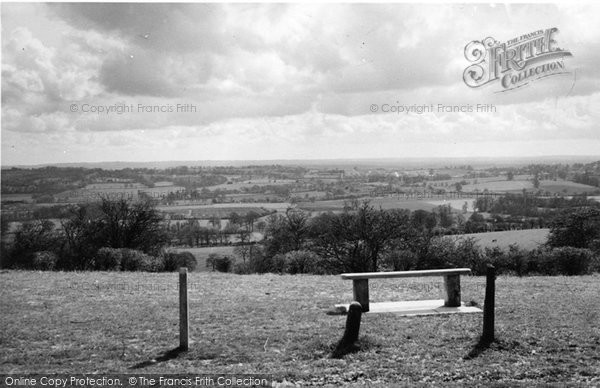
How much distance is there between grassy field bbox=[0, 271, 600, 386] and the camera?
7387 millimetres

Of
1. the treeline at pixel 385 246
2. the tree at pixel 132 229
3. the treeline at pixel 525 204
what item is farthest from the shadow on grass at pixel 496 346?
the treeline at pixel 525 204

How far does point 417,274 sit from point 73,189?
45058mm

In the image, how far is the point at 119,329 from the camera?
380 inches

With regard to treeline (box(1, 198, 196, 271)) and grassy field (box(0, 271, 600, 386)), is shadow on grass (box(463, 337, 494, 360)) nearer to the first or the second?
grassy field (box(0, 271, 600, 386))

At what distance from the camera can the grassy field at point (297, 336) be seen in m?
7.39

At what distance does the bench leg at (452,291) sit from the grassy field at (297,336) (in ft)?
2.98

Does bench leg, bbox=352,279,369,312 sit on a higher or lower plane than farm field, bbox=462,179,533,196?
lower

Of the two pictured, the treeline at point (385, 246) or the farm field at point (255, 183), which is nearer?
the treeline at point (385, 246)

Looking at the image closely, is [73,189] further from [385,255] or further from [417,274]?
[417,274]

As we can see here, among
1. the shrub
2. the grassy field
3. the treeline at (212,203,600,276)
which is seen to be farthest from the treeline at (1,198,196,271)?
the grassy field

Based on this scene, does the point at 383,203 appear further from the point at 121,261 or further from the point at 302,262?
the point at 121,261

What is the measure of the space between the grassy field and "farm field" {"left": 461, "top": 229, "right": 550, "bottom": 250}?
31.8m

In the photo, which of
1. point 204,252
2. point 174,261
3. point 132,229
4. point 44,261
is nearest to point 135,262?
point 44,261

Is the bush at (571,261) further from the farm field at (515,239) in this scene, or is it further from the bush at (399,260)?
the farm field at (515,239)
